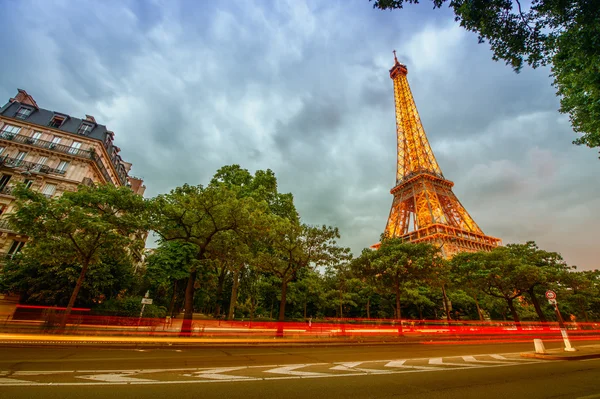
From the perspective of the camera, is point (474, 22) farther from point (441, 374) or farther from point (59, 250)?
point (59, 250)

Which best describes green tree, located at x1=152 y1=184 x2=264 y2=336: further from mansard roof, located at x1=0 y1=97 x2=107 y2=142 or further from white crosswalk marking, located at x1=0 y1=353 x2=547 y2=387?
mansard roof, located at x1=0 y1=97 x2=107 y2=142

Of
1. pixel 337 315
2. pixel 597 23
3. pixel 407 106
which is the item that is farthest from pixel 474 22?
pixel 407 106

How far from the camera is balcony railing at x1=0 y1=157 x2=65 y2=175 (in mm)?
24594

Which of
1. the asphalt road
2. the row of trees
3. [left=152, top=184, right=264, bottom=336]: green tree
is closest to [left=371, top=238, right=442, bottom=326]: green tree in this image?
the row of trees

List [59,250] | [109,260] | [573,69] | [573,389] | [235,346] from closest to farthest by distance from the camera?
[573,389], [573,69], [235,346], [59,250], [109,260]

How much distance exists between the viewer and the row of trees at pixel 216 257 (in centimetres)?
1519

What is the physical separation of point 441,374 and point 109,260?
27.5 m

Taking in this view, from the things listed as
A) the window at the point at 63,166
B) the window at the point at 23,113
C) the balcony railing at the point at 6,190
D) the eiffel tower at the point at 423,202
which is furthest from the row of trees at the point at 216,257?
the eiffel tower at the point at 423,202

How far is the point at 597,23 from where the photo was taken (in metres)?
6.42

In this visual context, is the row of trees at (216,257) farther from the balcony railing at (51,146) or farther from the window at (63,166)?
the balcony railing at (51,146)

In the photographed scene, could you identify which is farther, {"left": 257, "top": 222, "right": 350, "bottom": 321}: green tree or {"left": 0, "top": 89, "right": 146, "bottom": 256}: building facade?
{"left": 0, "top": 89, "right": 146, "bottom": 256}: building facade

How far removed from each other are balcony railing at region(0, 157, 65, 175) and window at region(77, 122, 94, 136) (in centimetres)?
587

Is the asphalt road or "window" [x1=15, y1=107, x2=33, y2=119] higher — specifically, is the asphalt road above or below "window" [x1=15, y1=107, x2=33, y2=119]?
below

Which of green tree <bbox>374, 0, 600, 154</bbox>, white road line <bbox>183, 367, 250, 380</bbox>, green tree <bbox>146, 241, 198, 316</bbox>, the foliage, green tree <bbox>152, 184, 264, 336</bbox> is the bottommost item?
white road line <bbox>183, 367, 250, 380</bbox>
